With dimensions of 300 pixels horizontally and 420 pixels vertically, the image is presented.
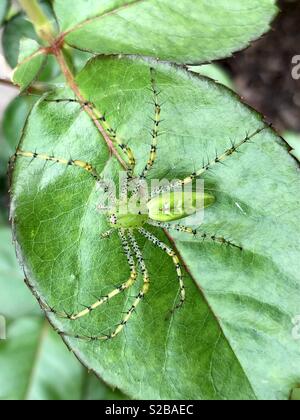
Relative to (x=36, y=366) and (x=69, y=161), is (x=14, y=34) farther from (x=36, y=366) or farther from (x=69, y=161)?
(x=36, y=366)

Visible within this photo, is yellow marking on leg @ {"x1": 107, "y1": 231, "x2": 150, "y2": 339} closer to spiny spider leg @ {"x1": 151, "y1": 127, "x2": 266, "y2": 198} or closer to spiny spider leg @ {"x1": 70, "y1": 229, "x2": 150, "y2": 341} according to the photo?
spiny spider leg @ {"x1": 70, "y1": 229, "x2": 150, "y2": 341}

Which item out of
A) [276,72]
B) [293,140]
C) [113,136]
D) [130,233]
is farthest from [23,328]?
[276,72]

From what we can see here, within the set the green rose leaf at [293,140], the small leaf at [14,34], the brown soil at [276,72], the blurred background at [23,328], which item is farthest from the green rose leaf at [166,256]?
the brown soil at [276,72]

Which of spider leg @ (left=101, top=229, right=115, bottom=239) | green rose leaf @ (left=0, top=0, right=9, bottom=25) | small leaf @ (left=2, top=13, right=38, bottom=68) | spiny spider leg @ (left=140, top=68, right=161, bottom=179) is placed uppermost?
green rose leaf @ (left=0, top=0, right=9, bottom=25)

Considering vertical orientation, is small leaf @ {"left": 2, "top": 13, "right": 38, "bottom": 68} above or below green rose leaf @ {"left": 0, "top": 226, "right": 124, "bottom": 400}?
above

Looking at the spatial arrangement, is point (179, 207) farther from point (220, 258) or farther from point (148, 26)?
point (148, 26)

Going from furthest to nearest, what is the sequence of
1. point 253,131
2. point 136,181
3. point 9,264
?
point 9,264, point 136,181, point 253,131

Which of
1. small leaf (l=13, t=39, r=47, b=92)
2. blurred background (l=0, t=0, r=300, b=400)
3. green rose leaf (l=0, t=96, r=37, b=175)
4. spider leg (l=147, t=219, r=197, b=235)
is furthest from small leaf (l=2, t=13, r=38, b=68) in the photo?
spider leg (l=147, t=219, r=197, b=235)
